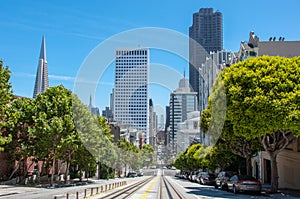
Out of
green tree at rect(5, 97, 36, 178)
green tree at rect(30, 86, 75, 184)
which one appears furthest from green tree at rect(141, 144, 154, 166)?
green tree at rect(30, 86, 75, 184)

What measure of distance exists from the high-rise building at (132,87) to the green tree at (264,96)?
4709cm

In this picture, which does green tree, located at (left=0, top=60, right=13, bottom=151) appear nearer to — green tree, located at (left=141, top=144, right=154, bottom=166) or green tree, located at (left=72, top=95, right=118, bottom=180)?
green tree, located at (left=72, top=95, right=118, bottom=180)

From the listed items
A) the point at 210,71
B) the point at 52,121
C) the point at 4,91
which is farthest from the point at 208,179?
the point at 210,71

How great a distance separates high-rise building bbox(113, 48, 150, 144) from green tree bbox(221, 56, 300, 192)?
155ft

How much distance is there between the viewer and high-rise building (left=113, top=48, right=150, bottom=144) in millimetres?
86819

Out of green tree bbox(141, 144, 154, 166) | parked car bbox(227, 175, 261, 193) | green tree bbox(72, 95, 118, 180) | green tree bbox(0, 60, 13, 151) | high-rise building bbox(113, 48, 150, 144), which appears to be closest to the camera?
parked car bbox(227, 175, 261, 193)

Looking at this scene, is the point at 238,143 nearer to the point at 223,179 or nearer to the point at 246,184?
the point at 223,179

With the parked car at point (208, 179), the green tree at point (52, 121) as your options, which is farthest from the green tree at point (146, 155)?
the green tree at point (52, 121)

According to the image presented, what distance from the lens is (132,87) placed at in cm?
11612

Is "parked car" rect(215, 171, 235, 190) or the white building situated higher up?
the white building

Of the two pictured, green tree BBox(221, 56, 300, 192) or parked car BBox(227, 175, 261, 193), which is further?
parked car BBox(227, 175, 261, 193)

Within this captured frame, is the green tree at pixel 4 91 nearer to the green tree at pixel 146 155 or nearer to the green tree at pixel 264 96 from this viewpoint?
the green tree at pixel 264 96

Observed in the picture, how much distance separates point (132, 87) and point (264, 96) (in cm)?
9257

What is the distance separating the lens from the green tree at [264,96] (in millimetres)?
24186
